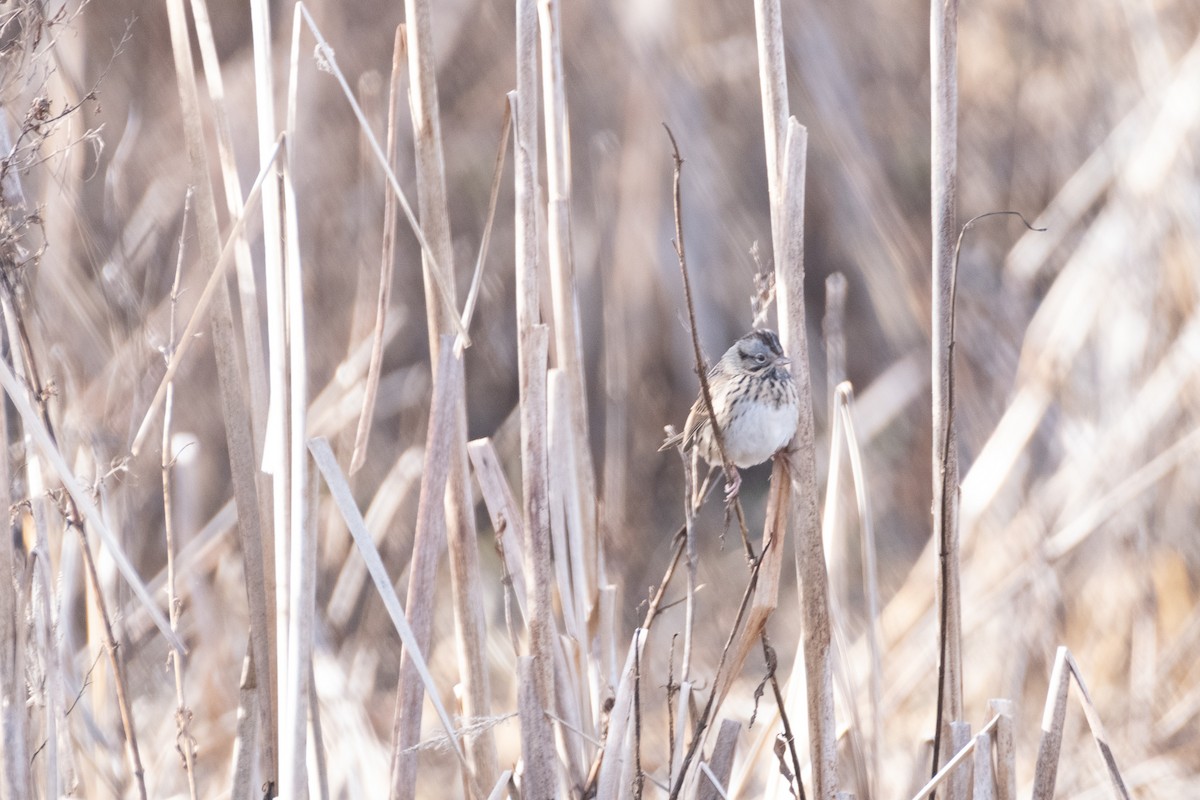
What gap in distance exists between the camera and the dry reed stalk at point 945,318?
1.50m

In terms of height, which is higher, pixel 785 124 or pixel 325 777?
pixel 785 124

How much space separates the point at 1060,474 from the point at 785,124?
168 centimetres

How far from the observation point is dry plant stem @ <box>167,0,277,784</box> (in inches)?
61.0

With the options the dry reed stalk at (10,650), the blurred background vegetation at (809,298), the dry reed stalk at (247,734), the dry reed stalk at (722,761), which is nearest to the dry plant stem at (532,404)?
the dry reed stalk at (722,761)

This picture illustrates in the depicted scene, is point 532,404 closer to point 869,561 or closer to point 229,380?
point 229,380

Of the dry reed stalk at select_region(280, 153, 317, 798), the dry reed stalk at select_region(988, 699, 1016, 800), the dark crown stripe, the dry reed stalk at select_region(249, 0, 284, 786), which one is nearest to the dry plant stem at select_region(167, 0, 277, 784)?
the dry reed stalk at select_region(249, 0, 284, 786)

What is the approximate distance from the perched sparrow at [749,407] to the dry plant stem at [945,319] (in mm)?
482

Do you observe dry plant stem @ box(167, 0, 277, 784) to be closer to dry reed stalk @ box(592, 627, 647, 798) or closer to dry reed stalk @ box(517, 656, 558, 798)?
dry reed stalk @ box(517, 656, 558, 798)

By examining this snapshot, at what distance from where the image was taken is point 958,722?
1666 millimetres

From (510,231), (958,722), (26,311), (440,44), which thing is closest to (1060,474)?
(958,722)

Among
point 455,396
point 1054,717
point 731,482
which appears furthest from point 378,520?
point 1054,717

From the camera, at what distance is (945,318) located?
154 cm

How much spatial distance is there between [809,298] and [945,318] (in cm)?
213

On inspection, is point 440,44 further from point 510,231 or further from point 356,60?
point 510,231
